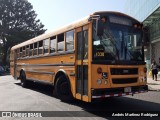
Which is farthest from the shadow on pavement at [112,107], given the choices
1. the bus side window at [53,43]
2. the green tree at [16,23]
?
the green tree at [16,23]

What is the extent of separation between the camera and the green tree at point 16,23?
6369 cm

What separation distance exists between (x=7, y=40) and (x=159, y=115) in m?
57.9

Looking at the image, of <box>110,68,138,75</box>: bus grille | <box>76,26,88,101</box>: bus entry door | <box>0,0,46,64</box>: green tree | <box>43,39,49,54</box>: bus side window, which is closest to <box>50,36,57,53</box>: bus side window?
<box>43,39,49,54</box>: bus side window

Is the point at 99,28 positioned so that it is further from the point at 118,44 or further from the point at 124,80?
the point at 124,80

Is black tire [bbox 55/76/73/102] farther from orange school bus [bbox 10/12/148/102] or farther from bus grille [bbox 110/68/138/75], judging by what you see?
bus grille [bbox 110/68/138/75]

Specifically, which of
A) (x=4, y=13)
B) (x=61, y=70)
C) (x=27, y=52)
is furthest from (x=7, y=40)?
(x=61, y=70)

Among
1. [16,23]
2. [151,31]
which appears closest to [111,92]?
[151,31]

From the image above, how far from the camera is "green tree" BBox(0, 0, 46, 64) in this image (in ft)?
209

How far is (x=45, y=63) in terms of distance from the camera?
13.7 m

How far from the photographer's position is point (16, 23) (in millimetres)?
66312

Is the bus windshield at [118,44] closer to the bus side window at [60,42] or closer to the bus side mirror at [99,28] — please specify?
the bus side mirror at [99,28]

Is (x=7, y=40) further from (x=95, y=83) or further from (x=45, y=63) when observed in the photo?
(x=95, y=83)

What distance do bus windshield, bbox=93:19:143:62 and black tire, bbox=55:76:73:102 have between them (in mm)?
A: 2475

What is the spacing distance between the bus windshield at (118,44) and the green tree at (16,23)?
179 feet
